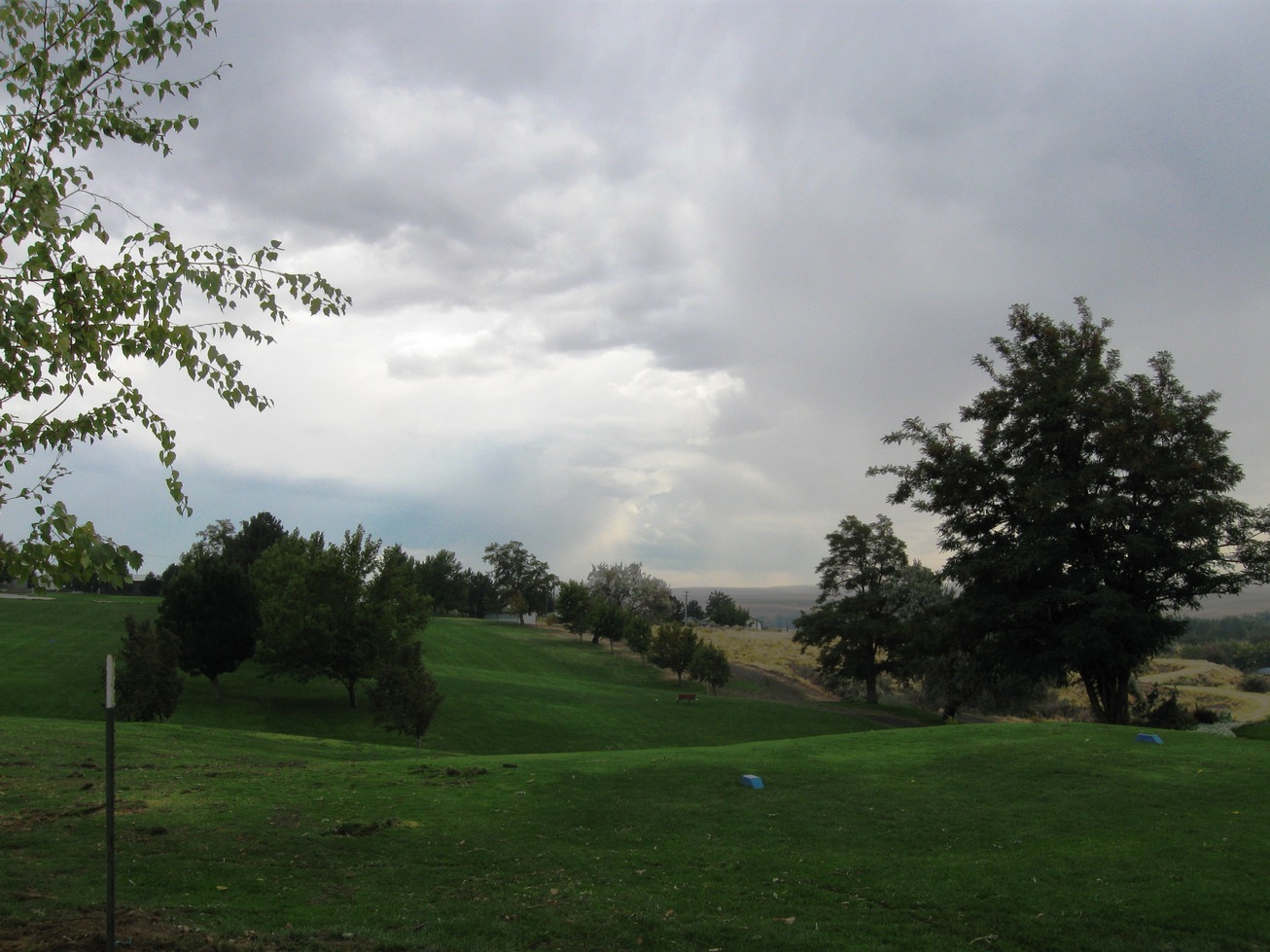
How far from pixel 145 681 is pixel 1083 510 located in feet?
116

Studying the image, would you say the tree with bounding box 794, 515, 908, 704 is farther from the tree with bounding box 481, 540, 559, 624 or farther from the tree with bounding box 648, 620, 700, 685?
the tree with bounding box 481, 540, 559, 624

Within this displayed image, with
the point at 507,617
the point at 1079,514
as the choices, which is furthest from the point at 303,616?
the point at 507,617

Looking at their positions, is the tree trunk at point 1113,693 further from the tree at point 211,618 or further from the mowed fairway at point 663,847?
the tree at point 211,618

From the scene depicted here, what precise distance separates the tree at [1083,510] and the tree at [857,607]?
27302 millimetres

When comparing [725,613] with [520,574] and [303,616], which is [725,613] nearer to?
[520,574]

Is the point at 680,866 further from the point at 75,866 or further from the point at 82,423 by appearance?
the point at 82,423

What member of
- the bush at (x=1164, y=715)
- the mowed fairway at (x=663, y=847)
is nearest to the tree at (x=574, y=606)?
the bush at (x=1164, y=715)

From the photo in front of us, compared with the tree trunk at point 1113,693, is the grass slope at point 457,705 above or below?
below

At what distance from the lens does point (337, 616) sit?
46.8 meters

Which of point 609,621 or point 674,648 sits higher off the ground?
point 609,621

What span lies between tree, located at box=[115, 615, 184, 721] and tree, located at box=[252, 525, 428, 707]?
11.1 metres

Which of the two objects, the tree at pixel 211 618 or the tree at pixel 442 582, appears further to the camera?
the tree at pixel 442 582

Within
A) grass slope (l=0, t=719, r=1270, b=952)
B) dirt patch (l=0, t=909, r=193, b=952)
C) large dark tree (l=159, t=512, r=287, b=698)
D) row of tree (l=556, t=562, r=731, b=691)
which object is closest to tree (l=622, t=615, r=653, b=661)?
row of tree (l=556, t=562, r=731, b=691)

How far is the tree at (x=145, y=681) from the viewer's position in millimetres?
33062
